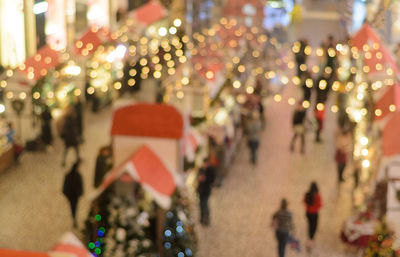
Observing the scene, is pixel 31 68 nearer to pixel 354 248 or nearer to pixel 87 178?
pixel 87 178

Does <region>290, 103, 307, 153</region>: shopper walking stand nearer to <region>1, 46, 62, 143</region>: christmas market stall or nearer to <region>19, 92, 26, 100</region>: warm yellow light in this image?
<region>1, 46, 62, 143</region>: christmas market stall

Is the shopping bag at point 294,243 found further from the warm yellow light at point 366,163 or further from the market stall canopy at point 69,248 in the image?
the market stall canopy at point 69,248

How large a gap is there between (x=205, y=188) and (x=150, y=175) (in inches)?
91.0

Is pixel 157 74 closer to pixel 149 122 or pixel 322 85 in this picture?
pixel 322 85

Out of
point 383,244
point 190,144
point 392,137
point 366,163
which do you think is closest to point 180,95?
point 190,144

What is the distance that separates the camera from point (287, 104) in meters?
20.8

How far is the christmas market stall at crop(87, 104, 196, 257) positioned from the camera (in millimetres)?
10344

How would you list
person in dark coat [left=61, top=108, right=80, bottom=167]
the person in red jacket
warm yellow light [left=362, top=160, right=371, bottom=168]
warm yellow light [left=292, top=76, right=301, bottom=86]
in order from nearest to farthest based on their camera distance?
the person in red jacket, warm yellow light [left=362, top=160, right=371, bottom=168], person in dark coat [left=61, top=108, right=80, bottom=167], warm yellow light [left=292, top=76, right=301, bottom=86]

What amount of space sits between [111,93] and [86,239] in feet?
29.6

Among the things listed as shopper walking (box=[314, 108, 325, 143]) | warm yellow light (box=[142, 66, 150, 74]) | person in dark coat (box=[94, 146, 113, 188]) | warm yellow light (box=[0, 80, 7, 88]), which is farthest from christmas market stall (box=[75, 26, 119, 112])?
person in dark coat (box=[94, 146, 113, 188])

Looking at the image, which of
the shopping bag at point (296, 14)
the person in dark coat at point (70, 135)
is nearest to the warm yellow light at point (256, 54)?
the person in dark coat at point (70, 135)

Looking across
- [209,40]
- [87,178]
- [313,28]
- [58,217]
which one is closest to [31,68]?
[87,178]

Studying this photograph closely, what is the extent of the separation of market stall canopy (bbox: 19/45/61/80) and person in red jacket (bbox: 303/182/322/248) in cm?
623

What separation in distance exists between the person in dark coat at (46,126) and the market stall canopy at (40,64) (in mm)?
685
